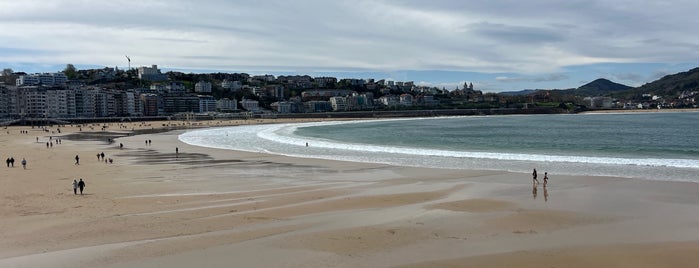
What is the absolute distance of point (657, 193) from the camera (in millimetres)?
16172

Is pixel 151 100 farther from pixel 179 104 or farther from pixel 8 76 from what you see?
pixel 8 76

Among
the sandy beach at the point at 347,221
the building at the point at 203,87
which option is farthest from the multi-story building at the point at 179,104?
the sandy beach at the point at 347,221

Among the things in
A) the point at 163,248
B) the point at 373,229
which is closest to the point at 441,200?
the point at 373,229

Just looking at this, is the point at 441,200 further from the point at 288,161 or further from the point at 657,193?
the point at 288,161

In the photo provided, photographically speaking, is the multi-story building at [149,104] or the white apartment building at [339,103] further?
the white apartment building at [339,103]

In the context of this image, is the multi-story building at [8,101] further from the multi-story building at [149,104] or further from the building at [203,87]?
the building at [203,87]

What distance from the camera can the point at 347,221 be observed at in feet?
40.4

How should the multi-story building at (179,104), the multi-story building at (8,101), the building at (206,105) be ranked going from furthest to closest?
the building at (206,105), the multi-story building at (179,104), the multi-story building at (8,101)

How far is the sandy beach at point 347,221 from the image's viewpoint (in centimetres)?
934

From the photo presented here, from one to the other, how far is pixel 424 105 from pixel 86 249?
179959mm

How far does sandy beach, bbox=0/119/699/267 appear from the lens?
934 cm

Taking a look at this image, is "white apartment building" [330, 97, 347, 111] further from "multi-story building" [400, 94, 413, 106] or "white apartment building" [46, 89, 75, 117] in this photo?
"white apartment building" [46, 89, 75, 117]

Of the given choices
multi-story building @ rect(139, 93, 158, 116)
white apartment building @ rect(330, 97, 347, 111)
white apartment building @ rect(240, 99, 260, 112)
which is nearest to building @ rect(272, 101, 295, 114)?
white apartment building @ rect(240, 99, 260, 112)

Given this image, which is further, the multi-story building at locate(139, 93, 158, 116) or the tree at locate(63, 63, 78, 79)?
the tree at locate(63, 63, 78, 79)
